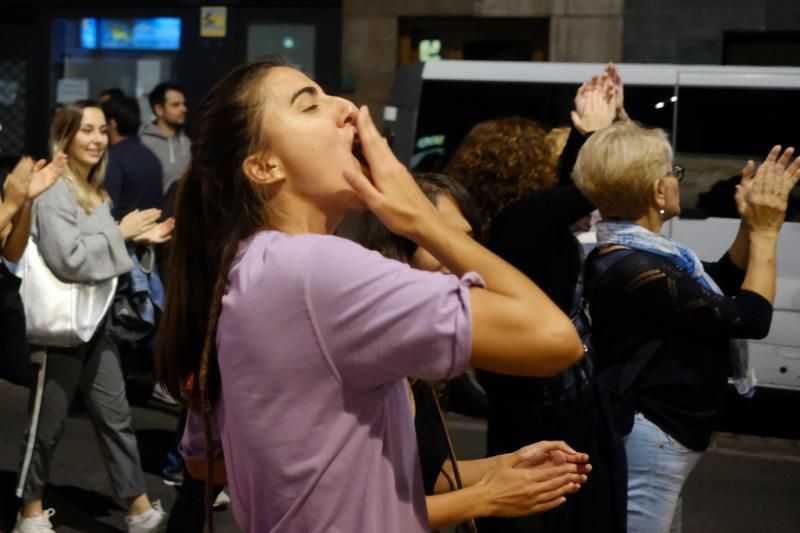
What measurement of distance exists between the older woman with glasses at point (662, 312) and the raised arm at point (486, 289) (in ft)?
5.45

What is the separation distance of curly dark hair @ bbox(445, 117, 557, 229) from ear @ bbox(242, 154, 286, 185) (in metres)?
2.69

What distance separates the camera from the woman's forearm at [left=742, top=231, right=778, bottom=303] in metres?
3.63

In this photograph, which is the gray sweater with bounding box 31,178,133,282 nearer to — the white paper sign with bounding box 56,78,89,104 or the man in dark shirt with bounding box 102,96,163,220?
the man in dark shirt with bounding box 102,96,163,220

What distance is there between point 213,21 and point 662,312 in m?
11.4

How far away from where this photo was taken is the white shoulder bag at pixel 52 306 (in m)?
5.64

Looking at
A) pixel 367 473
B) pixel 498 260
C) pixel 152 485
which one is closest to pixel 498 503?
pixel 367 473

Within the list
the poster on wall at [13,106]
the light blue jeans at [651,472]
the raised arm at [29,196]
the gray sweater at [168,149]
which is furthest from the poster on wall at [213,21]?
the light blue jeans at [651,472]

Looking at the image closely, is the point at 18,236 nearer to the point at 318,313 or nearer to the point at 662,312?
the point at 662,312

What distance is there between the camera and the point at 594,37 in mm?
13219

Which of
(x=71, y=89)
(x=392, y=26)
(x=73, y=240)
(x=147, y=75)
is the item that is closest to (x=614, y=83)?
(x=73, y=240)

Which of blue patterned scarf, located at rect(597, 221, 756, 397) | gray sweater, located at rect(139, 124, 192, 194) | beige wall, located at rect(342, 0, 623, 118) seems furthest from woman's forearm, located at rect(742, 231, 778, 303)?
beige wall, located at rect(342, 0, 623, 118)

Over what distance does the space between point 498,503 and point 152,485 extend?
Answer: 4.86 m

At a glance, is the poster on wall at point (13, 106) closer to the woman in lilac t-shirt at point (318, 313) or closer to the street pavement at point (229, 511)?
the street pavement at point (229, 511)

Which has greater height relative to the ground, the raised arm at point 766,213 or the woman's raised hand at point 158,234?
the raised arm at point 766,213
